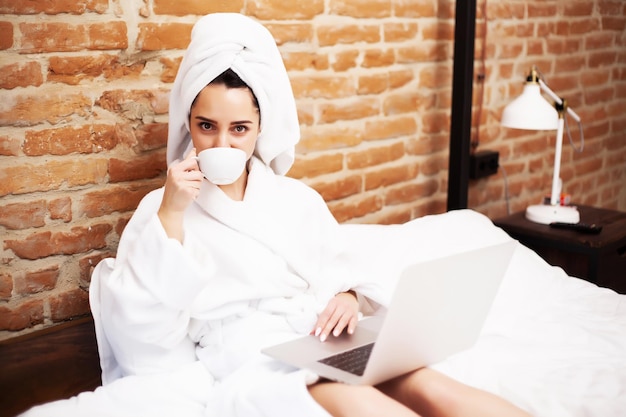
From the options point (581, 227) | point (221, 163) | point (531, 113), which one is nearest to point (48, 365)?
point (221, 163)

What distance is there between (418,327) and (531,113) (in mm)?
1247

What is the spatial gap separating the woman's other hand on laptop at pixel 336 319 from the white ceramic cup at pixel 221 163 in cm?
35

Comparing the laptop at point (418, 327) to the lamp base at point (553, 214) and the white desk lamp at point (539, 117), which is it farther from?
the lamp base at point (553, 214)

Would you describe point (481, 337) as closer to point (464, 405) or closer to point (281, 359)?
point (464, 405)

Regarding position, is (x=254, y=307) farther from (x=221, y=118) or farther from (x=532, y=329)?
(x=532, y=329)

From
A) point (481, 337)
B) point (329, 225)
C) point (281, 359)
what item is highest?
point (329, 225)

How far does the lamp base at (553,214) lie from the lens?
2.35 meters

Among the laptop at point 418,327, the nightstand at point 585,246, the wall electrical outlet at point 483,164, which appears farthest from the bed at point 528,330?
the wall electrical outlet at point 483,164

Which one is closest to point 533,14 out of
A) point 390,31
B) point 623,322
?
point 390,31

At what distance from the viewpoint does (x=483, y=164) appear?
267 centimetres

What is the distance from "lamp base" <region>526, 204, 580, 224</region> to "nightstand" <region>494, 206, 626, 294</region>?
0.03 meters

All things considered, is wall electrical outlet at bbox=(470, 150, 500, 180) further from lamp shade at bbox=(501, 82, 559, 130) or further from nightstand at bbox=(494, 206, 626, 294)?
lamp shade at bbox=(501, 82, 559, 130)

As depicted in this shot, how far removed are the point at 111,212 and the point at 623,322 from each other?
1.28 m

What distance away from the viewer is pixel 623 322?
64.9 inches
